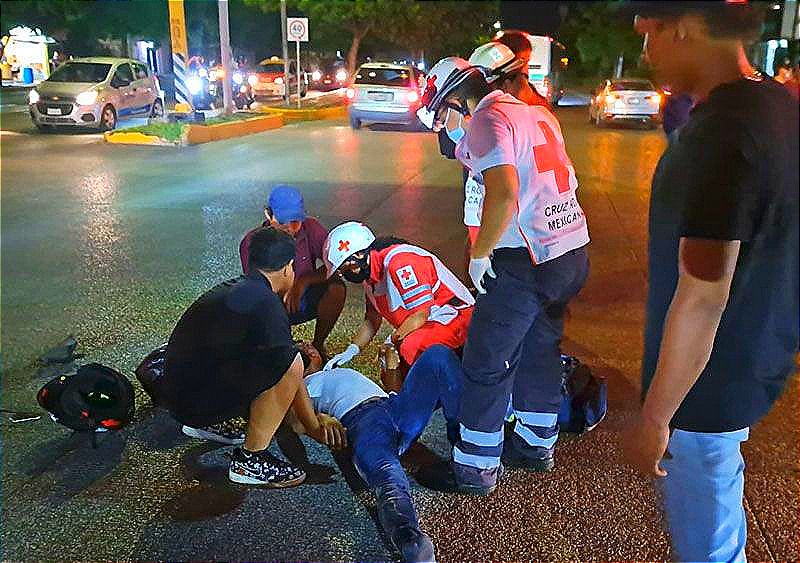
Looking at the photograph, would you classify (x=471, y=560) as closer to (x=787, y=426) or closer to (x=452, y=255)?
(x=787, y=426)

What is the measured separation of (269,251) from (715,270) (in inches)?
79.2

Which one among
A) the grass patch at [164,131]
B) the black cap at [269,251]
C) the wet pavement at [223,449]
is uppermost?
the black cap at [269,251]

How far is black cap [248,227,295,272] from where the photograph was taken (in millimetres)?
3238

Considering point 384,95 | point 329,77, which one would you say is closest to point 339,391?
point 384,95

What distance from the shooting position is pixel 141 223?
8.55m

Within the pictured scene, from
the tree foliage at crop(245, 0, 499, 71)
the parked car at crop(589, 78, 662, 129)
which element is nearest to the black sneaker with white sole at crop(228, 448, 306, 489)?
the parked car at crop(589, 78, 662, 129)

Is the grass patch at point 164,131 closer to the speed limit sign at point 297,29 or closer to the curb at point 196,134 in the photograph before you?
the curb at point 196,134

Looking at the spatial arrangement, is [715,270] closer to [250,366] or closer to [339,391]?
[250,366]

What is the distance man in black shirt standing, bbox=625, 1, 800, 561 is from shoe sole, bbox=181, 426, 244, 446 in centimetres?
218

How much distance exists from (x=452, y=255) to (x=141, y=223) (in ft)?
11.5

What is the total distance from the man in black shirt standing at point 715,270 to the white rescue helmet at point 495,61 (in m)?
1.50

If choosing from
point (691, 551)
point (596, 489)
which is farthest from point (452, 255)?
point (691, 551)

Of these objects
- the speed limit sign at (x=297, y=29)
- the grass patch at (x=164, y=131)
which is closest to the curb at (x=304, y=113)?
the speed limit sign at (x=297, y=29)

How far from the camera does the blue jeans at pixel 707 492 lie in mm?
1943
